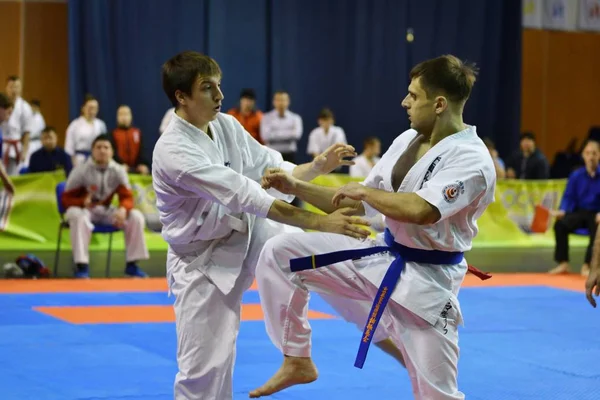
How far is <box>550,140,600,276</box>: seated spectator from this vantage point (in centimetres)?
1171

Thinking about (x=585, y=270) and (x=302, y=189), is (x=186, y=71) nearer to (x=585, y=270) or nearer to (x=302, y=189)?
(x=302, y=189)

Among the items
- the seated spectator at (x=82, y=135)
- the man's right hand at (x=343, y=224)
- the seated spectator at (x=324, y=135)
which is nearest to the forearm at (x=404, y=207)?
the man's right hand at (x=343, y=224)

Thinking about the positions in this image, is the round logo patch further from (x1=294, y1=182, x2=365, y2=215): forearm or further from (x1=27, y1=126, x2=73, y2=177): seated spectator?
(x1=27, y1=126, x2=73, y2=177): seated spectator

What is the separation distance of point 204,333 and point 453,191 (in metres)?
1.34

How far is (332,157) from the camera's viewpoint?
4500 millimetres

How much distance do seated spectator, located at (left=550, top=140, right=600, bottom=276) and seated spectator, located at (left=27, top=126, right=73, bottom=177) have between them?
6472 mm

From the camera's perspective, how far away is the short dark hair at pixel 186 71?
165 inches

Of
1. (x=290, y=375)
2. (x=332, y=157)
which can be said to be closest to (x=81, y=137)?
(x=332, y=157)

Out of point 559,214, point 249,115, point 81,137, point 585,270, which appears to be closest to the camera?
point 585,270

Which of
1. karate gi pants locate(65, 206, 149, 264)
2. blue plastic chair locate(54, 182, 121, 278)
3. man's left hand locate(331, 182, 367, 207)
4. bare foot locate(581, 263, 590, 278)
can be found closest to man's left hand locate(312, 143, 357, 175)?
man's left hand locate(331, 182, 367, 207)

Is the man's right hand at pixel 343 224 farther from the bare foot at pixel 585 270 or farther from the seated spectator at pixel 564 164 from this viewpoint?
the seated spectator at pixel 564 164

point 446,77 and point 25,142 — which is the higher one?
point 446,77

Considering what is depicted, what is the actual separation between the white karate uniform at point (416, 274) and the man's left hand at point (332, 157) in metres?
0.37

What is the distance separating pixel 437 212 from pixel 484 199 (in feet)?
1.02
